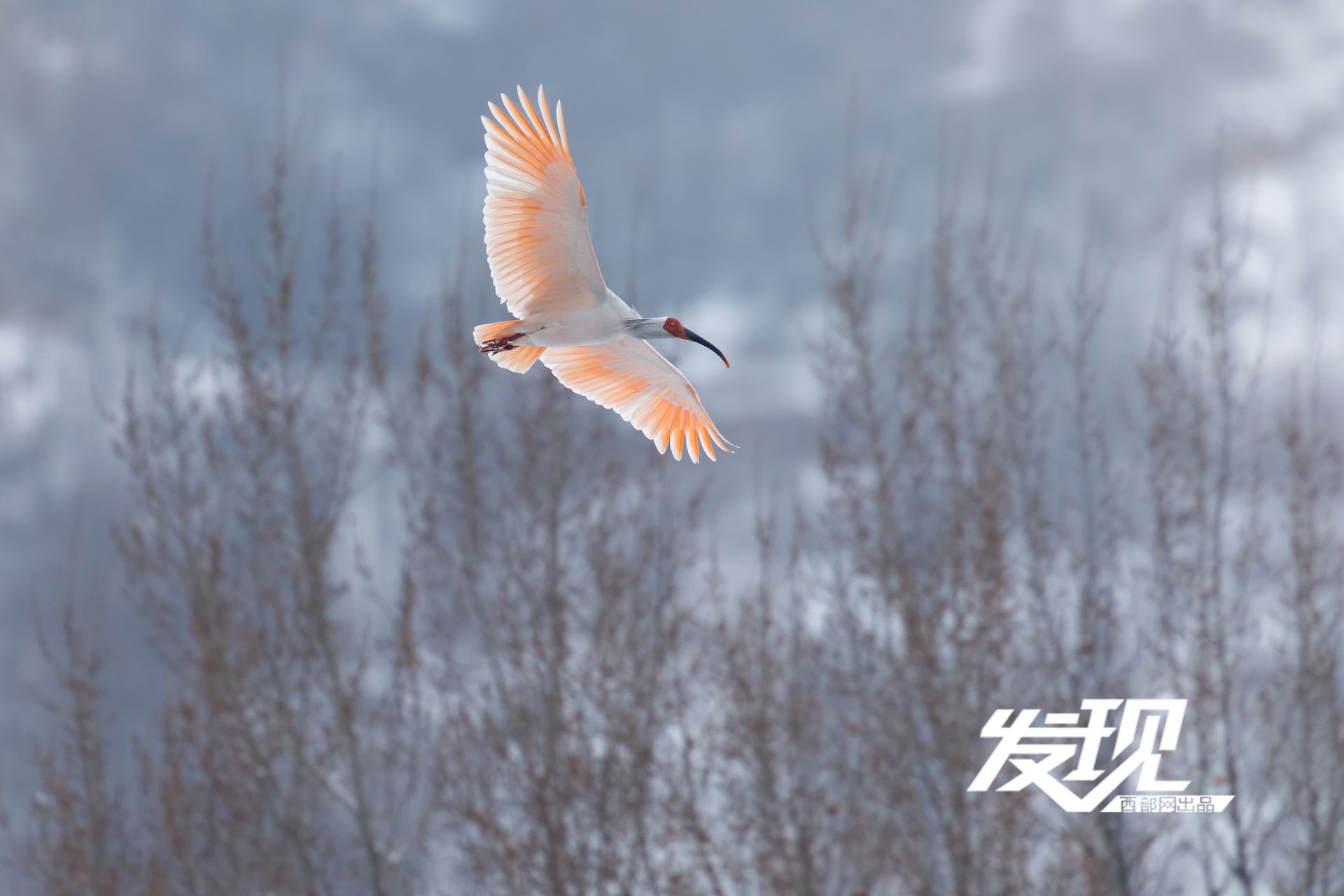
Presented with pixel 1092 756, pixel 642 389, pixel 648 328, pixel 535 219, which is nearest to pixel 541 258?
pixel 535 219

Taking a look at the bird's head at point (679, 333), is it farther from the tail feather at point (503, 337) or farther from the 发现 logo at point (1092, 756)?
the 发现 logo at point (1092, 756)

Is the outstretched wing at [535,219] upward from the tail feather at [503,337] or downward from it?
upward

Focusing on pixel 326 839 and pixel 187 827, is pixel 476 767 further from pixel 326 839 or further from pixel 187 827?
pixel 187 827

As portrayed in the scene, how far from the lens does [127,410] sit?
11.4 m

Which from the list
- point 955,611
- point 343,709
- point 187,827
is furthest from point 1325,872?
point 187,827

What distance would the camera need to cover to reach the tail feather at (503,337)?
12.1ft

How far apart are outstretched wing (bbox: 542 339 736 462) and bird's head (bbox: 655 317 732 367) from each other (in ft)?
3.18

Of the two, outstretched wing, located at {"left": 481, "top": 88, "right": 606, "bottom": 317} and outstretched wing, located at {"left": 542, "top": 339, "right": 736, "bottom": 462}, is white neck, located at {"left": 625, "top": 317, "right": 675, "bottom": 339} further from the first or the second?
outstretched wing, located at {"left": 542, "top": 339, "right": 736, "bottom": 462}

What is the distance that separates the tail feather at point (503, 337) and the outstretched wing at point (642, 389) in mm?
510


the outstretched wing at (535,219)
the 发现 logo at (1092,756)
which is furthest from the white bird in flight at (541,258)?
the 发现 logo at (1092,756)

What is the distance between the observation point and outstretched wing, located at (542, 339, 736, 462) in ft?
14.3

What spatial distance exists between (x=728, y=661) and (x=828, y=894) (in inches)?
77.7

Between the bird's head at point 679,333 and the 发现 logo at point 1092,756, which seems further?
the 发现 logo at point 1092,756

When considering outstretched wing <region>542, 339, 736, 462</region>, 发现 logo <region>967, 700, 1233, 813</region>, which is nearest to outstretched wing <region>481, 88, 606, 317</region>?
outstretched wing <region>542, 339, 736, 462</region>
